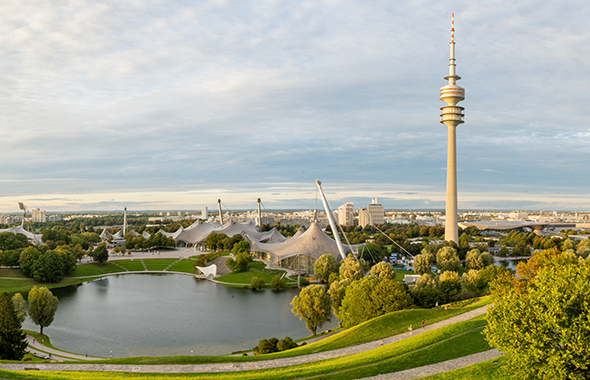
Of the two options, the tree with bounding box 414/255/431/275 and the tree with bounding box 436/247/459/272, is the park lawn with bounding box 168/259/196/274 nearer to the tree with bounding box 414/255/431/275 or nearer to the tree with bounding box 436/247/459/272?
the tree with bounding box 414/255/431/275

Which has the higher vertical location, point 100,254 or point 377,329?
point 377,329

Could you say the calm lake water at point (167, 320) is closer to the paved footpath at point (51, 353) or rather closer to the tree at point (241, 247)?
the paved footpath at point (51, 353)

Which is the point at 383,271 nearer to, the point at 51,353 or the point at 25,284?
the point at 51,353

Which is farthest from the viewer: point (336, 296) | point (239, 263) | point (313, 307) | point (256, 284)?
point (239, 263)

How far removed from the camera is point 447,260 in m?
53.5

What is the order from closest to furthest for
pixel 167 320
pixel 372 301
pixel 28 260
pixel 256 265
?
pixel 372 301 → pixel 167 320 → pixel 28 260 → pixel 256 265

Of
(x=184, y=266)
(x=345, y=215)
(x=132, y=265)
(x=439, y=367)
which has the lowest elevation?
(x=184, y=266)

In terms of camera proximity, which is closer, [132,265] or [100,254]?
[100,254]

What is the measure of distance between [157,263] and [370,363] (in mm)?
61334

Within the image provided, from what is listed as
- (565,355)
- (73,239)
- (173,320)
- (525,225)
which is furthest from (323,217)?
(565,355)

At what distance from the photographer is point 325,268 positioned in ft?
170

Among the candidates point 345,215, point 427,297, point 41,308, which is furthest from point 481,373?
point 345,215

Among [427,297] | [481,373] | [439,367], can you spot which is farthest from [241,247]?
[481,373]

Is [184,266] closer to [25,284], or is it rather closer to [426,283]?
[25,284]
